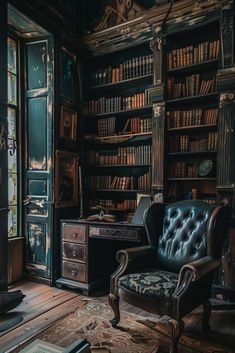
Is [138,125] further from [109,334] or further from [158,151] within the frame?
[109,334]

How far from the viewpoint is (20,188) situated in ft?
11.4

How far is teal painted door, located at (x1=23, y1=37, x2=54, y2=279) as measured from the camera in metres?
3.26

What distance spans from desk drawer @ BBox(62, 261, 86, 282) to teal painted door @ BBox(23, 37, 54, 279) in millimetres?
212

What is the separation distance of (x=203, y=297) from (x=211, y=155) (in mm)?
1540

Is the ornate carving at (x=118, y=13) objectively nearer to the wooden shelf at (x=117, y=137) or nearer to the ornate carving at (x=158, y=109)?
the ornate carving at (x=158, y=109)

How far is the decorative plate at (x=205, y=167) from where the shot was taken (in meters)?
2.94

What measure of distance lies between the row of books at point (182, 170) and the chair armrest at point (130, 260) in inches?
40.3

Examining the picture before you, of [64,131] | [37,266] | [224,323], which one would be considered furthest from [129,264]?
[64,131]

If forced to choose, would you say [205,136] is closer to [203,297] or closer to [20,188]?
[203,297]

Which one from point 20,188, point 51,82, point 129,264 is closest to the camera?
point 129,264

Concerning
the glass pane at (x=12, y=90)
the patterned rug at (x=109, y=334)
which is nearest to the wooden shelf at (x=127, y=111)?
the glass pane at (x=12, y=90)

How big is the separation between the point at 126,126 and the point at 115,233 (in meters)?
1.39

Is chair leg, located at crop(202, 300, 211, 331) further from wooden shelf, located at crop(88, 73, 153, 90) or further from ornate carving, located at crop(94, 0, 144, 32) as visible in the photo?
ornate carving, located at crop(94, 0, 144, 32)

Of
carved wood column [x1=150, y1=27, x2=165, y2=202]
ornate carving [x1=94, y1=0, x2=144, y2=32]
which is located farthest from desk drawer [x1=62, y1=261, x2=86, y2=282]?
ornate carving [x1=94, y1=0, x2=144, y2=32]
